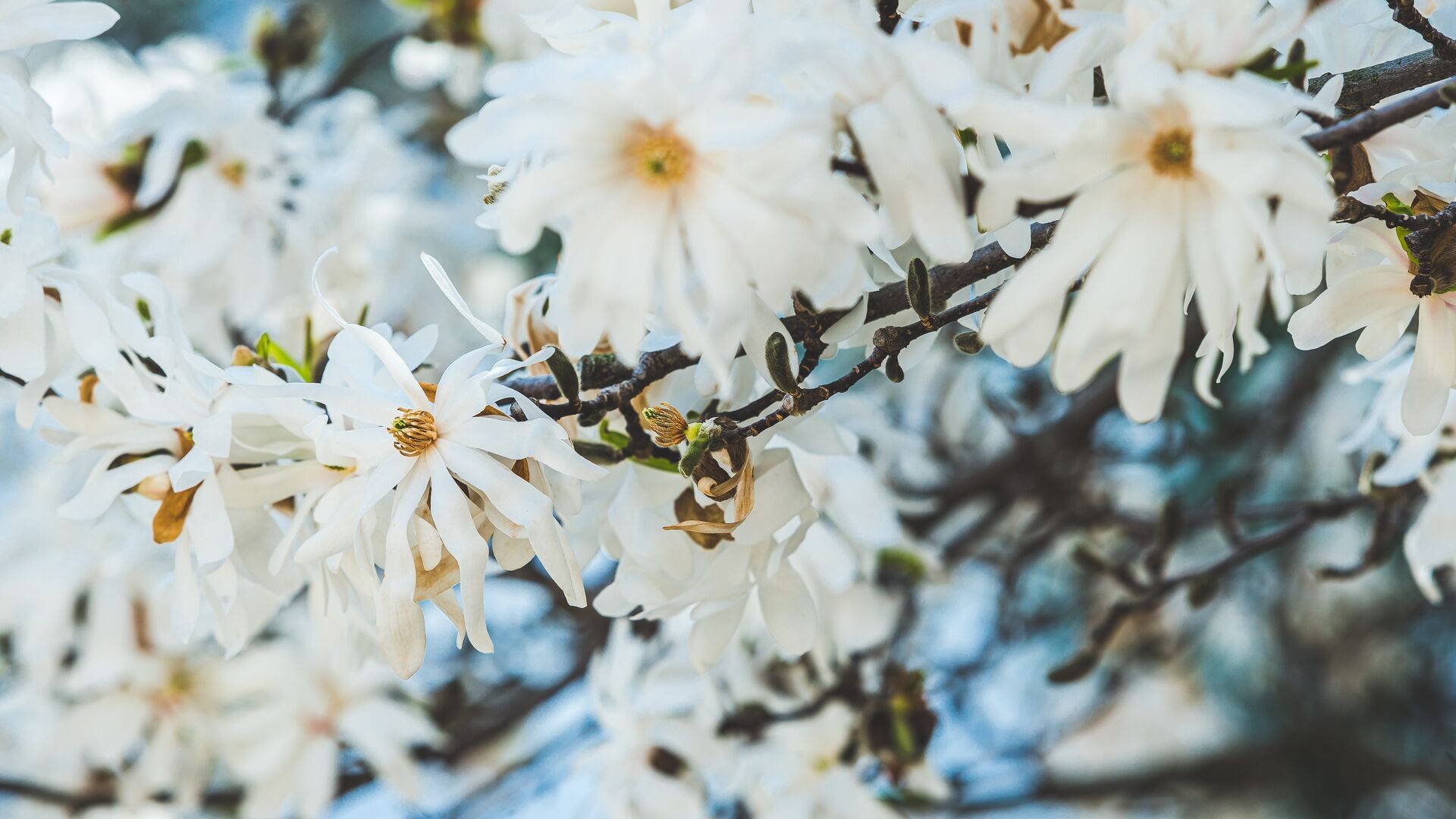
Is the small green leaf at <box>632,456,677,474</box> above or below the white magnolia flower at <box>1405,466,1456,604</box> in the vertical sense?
above

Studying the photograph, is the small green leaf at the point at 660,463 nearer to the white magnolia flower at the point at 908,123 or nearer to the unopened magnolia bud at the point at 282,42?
the white magnolia flower at the point at 908,123

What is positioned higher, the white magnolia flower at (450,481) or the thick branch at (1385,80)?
the thick branch at (1385,80)

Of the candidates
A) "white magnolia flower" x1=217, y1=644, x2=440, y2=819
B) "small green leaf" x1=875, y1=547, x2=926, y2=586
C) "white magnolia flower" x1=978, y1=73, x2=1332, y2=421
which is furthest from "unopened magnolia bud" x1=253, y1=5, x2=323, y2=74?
"white magnolia flower" x1=978, y1=73, x2=1332, y2=421

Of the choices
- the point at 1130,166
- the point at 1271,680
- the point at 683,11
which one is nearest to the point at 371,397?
the point at 683,11

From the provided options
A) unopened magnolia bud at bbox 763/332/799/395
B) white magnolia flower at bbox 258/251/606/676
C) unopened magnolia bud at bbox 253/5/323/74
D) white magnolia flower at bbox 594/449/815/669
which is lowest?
unopened magnolia bud at bbox 253/5/323/74

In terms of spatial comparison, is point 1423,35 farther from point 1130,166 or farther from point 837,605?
point 837,605

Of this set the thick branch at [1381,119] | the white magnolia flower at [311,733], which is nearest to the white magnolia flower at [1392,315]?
the thick branch at [1381,119]

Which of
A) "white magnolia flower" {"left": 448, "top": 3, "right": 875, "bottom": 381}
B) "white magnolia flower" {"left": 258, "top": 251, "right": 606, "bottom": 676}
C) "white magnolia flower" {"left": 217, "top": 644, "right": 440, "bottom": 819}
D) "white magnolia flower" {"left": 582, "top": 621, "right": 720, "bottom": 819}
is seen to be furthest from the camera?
"white magnolia flower" {"left": 217, "top": 644, "right": 440, "bottom": 819}

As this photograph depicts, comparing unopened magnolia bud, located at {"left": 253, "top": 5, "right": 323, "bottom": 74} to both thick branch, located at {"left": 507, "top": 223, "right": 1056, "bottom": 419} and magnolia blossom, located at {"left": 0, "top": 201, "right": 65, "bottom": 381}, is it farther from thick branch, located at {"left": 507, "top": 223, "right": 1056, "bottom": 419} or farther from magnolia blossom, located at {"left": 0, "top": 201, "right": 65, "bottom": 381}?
thick branch, located at {"left": 507, "top": 223, "right": 1056, "bottom": 419}
